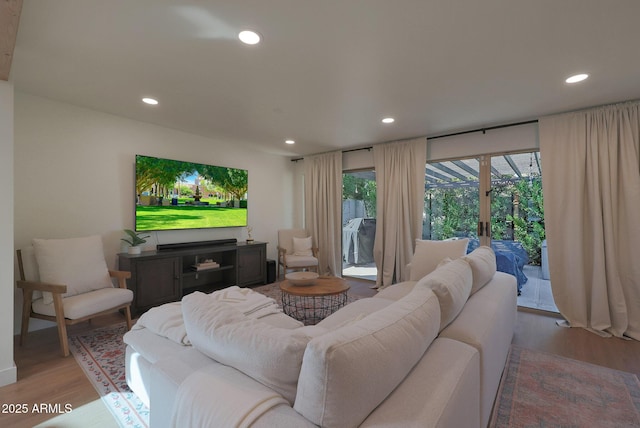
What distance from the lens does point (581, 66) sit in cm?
222

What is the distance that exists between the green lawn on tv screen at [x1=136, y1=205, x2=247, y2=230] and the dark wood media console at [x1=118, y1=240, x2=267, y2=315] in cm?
30

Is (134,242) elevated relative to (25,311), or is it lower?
elevated

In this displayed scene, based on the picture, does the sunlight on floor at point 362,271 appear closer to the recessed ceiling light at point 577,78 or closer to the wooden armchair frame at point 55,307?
the recessed ceiling light at point 577,78

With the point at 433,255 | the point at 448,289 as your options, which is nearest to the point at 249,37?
the point at 448,289

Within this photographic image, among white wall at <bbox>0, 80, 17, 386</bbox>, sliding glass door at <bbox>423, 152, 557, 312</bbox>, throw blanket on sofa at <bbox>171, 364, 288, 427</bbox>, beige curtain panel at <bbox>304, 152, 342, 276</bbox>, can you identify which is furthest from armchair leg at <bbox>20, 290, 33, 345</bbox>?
sliding glass door at <bbox>423, 152, 557, 312</bbox>

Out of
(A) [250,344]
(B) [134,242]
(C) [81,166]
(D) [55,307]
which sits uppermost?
(C) [81,166]

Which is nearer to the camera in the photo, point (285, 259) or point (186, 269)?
point (186, 269)

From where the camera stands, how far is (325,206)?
529 cm

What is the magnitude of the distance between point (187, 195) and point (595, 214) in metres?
4.97

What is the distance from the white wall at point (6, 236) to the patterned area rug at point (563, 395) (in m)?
3.25

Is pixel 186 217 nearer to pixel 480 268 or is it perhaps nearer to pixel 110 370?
pixel 110 370

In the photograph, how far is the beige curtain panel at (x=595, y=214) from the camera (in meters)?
2.87

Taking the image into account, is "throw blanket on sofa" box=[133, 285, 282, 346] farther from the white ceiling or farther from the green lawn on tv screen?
the green lawn on tv screen

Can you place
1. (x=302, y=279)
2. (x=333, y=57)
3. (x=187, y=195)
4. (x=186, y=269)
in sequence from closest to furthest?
1. (x=333, y=57)
2. (x=302, y=279)
3. (x=186, y=269)
4. (x=187, y=195)
